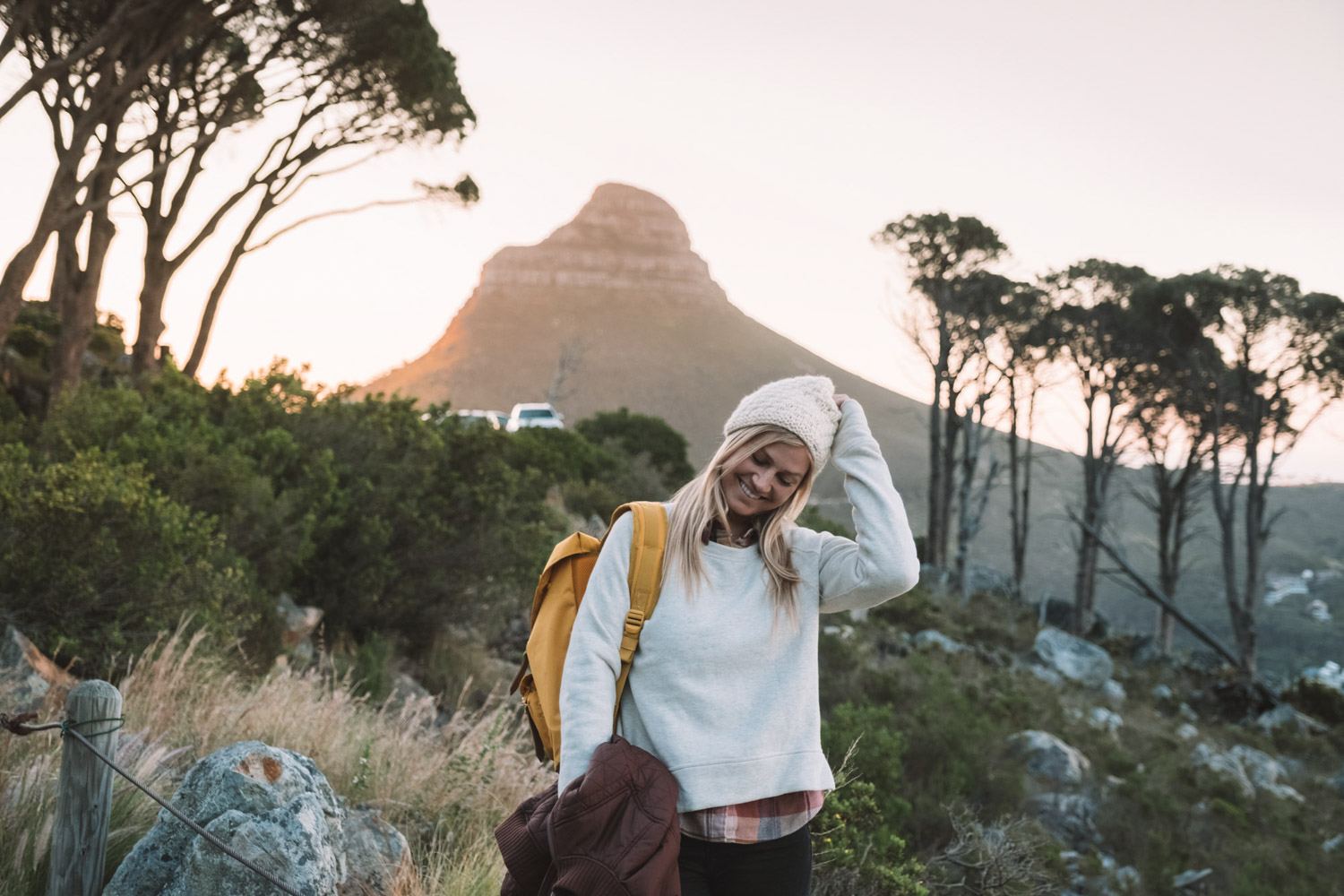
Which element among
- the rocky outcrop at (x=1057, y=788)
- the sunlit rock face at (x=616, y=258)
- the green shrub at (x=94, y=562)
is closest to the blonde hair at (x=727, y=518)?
the green shrub at (x=94, y=562)

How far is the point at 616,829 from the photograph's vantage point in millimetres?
1921

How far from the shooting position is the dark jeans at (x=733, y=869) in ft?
6.98

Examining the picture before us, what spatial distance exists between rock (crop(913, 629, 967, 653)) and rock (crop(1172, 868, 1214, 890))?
6.95m

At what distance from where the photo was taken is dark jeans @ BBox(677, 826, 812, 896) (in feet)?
6.98

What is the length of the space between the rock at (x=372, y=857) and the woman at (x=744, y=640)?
145 cm

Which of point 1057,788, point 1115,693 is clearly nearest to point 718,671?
point 1057,788

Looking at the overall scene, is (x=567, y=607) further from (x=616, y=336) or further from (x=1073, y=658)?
(x=616, y=336)

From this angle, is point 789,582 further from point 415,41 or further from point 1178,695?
point 1178,695

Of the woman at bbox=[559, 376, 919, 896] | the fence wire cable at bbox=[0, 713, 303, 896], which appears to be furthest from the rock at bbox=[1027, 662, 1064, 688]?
the fence wire cable at bbox=[0, 713, 303, 896]

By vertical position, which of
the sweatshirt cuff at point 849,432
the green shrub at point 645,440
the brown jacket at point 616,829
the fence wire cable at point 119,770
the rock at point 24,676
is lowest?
the rock at point 24,676

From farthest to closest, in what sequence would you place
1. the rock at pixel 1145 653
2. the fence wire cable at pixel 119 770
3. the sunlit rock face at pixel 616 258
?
the sunlit rock face at pixel 616 258
the rock at pixel 1145 653
the fence wire cable at pixel 119 770

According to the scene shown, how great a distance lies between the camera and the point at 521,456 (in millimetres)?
12398

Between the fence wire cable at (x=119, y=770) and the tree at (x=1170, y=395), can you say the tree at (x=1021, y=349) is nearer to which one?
the tree at (x=1170, y=395)

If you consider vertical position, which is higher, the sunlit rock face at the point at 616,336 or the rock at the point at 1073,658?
the sunlit rock face at the point at 616,336
